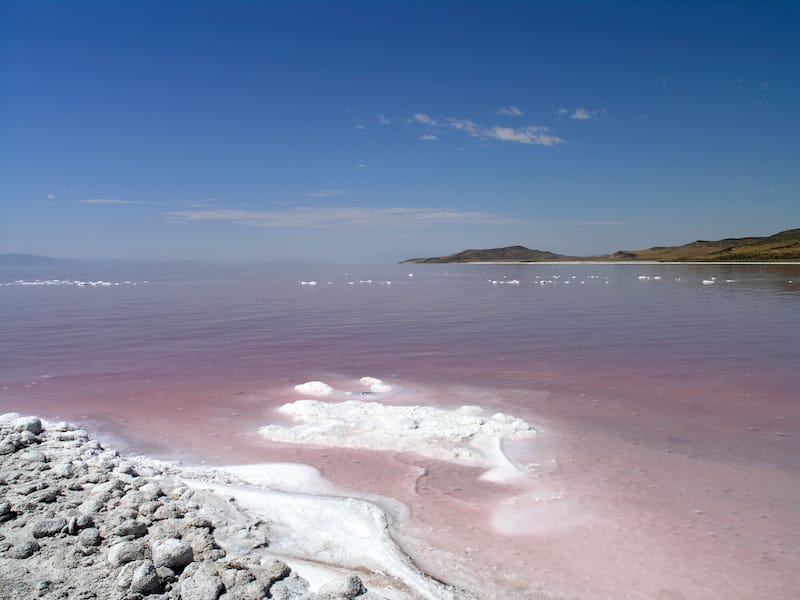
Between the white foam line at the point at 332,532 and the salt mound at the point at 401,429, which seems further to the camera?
the salt mound at the point at 401,429

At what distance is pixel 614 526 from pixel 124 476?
5.39 metres

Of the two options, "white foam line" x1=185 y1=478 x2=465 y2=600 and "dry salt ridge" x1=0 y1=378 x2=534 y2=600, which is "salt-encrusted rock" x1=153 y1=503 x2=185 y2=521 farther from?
"white foam line" x1=185 y1=478 x2=465 y2=600

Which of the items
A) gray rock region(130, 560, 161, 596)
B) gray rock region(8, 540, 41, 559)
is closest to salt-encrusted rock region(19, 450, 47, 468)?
gray rock region(8, 540, 41, 559)

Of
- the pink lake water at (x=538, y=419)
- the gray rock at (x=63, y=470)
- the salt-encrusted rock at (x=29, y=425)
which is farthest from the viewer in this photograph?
the salt-encrusted rock at (x=29, y=425)

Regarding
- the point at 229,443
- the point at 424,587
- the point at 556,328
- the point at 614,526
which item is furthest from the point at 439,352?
the point at 424,587

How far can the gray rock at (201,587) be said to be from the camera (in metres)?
4.04

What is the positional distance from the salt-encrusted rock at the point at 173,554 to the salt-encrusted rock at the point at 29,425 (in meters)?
4.34

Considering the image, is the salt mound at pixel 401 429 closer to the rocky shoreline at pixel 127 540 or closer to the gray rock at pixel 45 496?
the rocky shoreline at pixel 127 540

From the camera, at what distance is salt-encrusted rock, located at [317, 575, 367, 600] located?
4.12 meters

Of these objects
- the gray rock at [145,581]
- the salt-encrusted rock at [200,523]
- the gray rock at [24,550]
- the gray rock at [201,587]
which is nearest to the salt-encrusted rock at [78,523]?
the gray rock at [24,550]

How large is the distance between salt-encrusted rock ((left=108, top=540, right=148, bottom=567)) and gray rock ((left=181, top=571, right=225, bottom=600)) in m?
0.59

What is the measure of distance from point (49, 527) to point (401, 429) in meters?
4.68

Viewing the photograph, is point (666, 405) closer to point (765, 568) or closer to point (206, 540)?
point (765, 568)

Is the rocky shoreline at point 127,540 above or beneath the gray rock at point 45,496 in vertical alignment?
beneath
